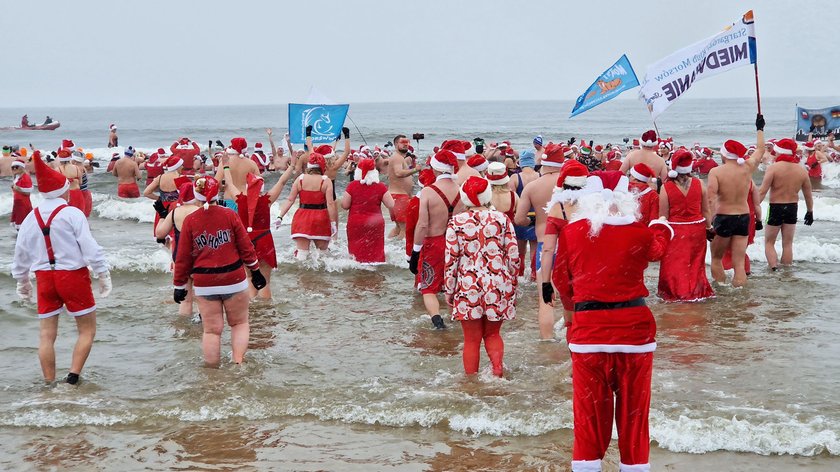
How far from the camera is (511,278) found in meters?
6.54

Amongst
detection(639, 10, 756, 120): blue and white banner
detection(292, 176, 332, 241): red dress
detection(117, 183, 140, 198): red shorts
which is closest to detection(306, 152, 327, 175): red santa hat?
detection(292, 176, 332, 241): red dress

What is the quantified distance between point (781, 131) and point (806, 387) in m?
67.4

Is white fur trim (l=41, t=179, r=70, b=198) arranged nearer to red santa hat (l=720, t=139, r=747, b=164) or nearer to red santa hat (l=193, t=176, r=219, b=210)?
red santa hat (l=193, t=176, r=219, b=210)

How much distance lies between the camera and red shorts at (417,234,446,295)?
8.55 meters

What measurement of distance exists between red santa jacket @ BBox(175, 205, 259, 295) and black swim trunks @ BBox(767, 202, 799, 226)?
757 cm

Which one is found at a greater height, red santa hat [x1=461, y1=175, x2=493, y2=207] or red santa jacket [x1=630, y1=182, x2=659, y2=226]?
red santa hat [x1=461, y1=175, x2=493, y2=207]

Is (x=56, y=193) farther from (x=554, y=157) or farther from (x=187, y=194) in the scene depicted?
(x=554, y=157)

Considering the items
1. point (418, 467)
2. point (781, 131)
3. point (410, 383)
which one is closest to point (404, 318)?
point (410, 383)

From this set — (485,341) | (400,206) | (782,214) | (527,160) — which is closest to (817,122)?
(782,214)

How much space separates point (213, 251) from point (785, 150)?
7.83 meters

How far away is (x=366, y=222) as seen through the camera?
11984 millimetres

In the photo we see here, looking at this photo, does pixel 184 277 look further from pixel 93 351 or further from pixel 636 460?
pixel 636 460

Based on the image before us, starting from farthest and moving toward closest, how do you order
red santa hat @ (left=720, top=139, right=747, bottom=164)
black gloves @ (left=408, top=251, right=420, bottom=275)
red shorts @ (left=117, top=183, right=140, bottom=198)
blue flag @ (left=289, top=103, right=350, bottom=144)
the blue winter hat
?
1. red shorts @ (left=117, top=183, right=140, bottom=198)
2. blue flag @ (left=289, top=103, right=350, bottom=144)
3. the blue winter hat
4. red santa hat @ (left=720, top=139, right=747, bottom=164)
5. black gloves @ (left=408, top=251, right=420, bottom=275)

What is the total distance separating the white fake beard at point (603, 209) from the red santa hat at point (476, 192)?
6.55ft
